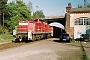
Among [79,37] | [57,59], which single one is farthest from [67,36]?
[57,59]

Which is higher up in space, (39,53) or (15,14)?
(15,14)

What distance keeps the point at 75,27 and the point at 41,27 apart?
32.7 ft

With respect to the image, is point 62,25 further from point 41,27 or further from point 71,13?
point 41,27

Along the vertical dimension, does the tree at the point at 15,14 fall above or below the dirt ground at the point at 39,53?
above

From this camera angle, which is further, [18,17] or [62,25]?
[62,25]

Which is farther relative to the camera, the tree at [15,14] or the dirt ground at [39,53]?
the tree at [15,14]

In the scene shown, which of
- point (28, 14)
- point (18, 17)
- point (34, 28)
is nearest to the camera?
point (34, 28)

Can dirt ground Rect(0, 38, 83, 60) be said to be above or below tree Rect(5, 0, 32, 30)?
below

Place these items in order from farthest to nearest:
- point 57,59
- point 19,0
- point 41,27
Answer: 1. point 19,0
2. point 41,27
3. point 57,59

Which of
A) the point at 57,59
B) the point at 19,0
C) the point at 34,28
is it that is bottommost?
the point at 57,59

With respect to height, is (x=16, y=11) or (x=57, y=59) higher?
(x=16, y=11)

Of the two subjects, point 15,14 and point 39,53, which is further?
point 15,14

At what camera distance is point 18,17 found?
192 feet

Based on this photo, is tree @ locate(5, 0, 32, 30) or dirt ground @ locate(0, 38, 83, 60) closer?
dirt ground @ locate(0, 38, 83, 60)
